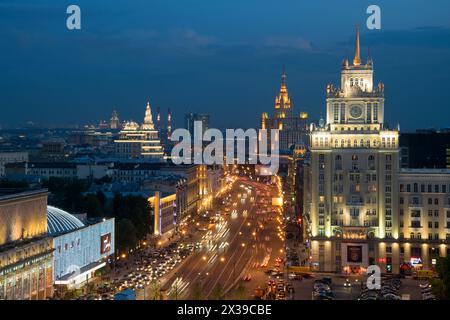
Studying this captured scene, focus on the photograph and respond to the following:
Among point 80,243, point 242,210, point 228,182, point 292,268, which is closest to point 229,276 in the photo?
point 292,268

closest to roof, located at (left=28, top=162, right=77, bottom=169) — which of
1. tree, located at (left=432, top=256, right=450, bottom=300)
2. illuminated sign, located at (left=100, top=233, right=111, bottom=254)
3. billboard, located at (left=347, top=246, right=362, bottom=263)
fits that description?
illuminated sign, located at (left=100, top=233, right=111, bottom=254)

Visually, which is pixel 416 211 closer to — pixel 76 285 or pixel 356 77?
pixel 356 77

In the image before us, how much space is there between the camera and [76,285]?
117 ft

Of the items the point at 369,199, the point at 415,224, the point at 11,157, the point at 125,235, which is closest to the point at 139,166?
the point at 11,157

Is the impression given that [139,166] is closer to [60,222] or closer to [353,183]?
[353,183]

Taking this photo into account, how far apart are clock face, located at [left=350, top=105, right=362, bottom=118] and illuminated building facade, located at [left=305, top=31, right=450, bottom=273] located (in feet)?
0.19

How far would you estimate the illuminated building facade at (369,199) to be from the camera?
4341cm

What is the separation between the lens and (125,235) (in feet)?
147

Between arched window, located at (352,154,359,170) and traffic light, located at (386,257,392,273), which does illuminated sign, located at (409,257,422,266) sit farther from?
arched window, located at (352,154,359,170)

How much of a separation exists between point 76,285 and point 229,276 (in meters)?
8.47

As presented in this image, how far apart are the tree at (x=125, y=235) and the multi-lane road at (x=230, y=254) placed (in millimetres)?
3411

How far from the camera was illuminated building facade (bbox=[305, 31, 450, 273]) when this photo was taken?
43.4 m

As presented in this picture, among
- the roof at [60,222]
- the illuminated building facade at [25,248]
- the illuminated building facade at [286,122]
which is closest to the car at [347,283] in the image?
the roof at [60,222]

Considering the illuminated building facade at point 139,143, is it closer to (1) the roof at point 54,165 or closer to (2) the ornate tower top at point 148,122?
(2) the ornate tower top at point 148,122
